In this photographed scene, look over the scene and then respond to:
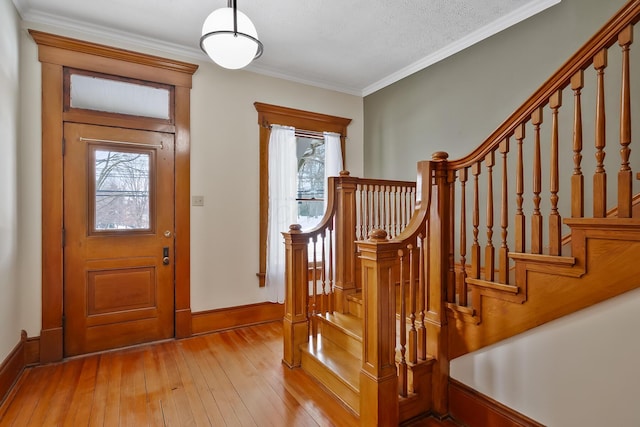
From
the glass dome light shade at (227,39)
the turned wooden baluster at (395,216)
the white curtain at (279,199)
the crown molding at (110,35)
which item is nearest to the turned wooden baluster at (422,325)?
the turned wooden baluster at (395,216)

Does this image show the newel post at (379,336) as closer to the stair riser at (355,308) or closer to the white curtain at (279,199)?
the stair riser at (355,308)

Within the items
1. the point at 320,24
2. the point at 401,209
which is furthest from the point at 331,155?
the point at 320,24

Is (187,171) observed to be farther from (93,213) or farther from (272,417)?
(272,417)

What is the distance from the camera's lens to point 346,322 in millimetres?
2717

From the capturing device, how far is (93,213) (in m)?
3.04

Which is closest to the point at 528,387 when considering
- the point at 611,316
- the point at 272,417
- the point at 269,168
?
the point at 611,316

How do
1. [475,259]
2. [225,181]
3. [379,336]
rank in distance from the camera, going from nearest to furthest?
[379,336], [475,259], [225,181]

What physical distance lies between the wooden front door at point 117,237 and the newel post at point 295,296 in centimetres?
137

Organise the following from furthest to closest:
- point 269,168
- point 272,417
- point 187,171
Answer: point 269,168, point 187,171, point 272,417

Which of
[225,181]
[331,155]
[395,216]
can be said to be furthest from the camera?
[331,155]

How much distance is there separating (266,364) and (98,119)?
2.61 metres

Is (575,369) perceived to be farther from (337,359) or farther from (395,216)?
(395,216)

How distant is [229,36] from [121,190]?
193 cm

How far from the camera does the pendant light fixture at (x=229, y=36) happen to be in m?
2.02
